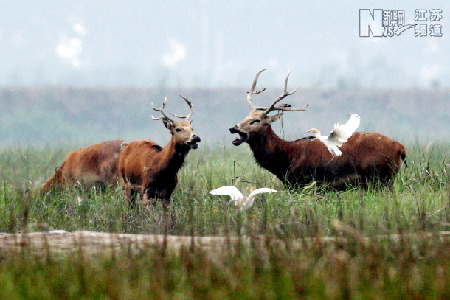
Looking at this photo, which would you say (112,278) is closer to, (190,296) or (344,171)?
(190,296)

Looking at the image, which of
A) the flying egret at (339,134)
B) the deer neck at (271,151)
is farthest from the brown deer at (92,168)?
the flying egret at (339,134)

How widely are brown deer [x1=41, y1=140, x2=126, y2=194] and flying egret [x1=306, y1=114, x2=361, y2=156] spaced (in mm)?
2248

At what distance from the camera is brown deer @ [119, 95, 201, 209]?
23.6 ft

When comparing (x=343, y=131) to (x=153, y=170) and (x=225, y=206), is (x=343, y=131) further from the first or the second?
(x=153, y=170)

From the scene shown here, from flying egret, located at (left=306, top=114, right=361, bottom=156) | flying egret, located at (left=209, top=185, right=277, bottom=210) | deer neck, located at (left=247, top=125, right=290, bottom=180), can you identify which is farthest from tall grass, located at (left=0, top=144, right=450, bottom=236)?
flying egret, located at (left=306, top=114, right=361, bottom=156)

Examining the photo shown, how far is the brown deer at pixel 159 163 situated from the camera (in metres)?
7.18

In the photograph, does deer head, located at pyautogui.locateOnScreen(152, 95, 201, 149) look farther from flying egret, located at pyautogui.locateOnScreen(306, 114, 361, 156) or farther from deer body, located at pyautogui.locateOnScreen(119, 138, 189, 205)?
flying egret, located at pyautogui.locateOnScreen(306, 114, 361, 156)

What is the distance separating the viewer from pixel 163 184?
7441mm

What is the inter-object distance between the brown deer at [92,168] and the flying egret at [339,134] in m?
2.25

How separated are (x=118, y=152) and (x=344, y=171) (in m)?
2.51

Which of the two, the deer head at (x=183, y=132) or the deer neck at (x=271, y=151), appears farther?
the deer neck at (x=271, y=151)

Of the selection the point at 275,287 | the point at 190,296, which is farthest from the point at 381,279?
the point at 190,296

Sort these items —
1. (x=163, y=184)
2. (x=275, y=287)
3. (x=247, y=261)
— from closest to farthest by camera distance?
1. (x=275, y=287)
2. (x=247, y=261)
3. (x=163, y=184)

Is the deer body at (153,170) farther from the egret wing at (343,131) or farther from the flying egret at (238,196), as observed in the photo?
the egret wing at (343,131)
